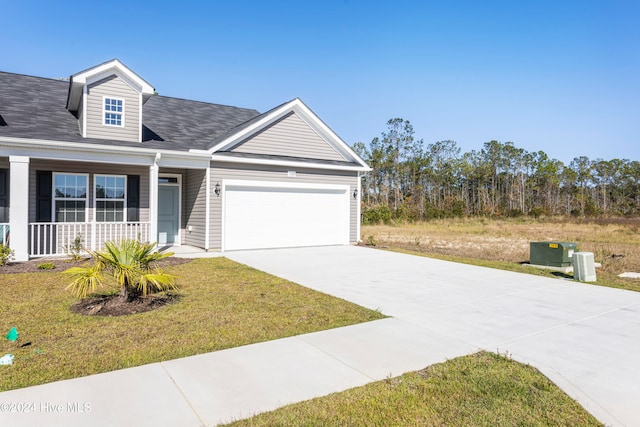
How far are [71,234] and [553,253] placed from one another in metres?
13.6

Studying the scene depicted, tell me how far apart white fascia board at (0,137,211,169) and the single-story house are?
0.03 meters

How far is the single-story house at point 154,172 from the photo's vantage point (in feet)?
35.2

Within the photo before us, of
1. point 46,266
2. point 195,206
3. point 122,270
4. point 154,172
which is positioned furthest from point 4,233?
point 122,270

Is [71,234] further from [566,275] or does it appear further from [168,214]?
[566,275]

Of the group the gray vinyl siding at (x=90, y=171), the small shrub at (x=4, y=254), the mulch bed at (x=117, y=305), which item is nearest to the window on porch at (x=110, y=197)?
the gray vinyl siding at (x=90, y=171)

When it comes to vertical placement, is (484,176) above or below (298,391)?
above

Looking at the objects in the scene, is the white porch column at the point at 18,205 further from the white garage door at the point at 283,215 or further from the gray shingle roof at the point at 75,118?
the white garage door at the point at 283,215

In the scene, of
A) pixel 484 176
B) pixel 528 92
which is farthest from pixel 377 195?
pixel 528 92

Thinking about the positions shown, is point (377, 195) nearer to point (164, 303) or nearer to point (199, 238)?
point (199, 238)

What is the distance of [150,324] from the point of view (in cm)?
512

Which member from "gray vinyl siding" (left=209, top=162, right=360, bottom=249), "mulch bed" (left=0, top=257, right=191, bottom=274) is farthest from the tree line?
"mulch bed" (left=0, top=257, right=191, bottom=274)

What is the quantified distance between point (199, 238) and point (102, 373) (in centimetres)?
971

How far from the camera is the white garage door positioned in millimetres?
13133

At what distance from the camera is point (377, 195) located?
54.3 m
